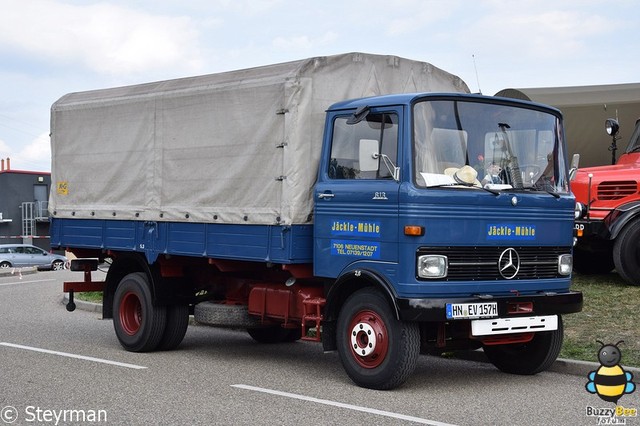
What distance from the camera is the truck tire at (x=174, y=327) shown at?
1142 cm

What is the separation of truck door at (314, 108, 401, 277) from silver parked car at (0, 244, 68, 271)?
32.2 metres

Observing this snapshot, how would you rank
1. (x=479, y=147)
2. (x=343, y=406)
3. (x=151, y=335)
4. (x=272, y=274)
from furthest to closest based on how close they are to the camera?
(x=151, y=335), (x=272, y=274), (x=479, y=147), (x=343, y=406)

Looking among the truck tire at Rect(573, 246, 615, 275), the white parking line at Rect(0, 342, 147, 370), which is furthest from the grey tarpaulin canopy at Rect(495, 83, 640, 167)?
the white parking line at Rect(0, 342, 147, 370)

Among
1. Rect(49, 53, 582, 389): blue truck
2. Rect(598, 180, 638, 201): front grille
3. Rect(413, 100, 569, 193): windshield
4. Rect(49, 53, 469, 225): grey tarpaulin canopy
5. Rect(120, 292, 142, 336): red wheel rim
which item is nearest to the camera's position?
Rect(49, 53, 582, 389): blue truck

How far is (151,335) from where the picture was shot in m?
11.2

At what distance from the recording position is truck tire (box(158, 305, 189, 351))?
37.5 ft

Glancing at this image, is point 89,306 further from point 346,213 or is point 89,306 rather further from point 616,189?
point 346,213

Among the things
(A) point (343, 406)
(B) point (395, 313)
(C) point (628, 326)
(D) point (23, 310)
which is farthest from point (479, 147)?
(D) point (23, 310)

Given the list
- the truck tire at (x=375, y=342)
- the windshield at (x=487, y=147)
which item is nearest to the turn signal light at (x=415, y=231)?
the windshield at (x=487, y=147)

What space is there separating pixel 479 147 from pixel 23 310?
11259 millimetres

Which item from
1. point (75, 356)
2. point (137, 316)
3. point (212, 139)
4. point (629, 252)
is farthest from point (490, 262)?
point (629, 252)

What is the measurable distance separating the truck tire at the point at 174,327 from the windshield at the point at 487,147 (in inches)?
168

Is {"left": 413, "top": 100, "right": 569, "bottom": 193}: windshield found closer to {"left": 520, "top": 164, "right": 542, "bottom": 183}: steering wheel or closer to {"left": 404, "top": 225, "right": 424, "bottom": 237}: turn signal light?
{"left": 520, "top": 164, "right": 542, "bottom": 183}: steering wheel

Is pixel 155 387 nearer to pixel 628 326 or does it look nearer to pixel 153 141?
pixel 153 141
